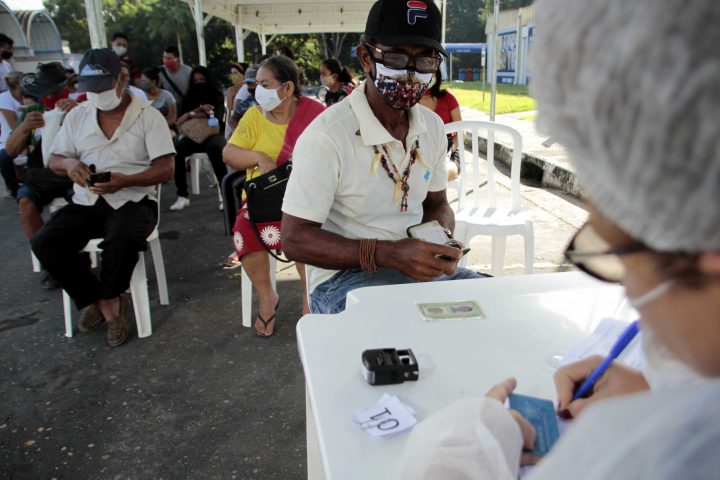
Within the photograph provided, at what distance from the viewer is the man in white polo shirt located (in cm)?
183

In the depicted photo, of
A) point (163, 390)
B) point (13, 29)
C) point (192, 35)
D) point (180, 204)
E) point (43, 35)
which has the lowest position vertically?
point (163, 390)

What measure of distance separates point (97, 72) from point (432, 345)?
9.09 ft

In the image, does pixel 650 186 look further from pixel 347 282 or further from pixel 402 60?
pixel 402 60

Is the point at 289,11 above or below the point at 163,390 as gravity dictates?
above

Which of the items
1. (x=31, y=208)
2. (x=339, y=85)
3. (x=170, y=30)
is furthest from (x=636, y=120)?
(x=170, y=30)

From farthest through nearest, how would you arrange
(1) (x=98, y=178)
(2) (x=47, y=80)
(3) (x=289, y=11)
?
1. (3) (x=289, y=11)
2. (2) (x=47, y=80)
3. (1) (x=98, y=178)

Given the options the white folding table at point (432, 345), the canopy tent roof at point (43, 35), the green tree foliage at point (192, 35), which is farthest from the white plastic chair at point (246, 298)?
the canopy tent roof at point (43, 35)

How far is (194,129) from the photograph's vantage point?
→ 19.0ft

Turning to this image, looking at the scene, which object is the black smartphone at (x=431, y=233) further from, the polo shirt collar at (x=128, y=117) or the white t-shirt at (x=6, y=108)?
the white t-shirt at (x=6, y=108)

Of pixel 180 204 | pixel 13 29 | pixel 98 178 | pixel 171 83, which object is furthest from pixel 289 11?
pixel 13 29

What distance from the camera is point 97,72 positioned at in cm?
316

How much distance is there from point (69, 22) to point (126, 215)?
49611mm

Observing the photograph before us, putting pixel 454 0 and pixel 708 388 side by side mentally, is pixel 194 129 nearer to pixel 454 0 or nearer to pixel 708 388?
pixel 708 388

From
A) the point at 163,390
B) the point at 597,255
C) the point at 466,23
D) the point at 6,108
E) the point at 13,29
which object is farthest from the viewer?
the point at 466,23
